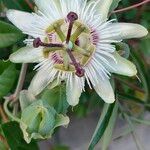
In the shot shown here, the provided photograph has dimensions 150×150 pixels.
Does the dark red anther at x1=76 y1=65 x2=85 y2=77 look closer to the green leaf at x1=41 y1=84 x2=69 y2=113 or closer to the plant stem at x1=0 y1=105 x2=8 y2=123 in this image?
the green leaf at x1=41 y1=84 x2=69 y2=113

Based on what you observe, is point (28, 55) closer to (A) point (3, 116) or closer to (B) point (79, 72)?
(B) point (79, 72)

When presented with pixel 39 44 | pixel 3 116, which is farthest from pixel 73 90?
pixel 3 116

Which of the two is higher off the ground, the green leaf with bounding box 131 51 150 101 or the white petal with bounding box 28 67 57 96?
the white petal with bounding box 28 67 57 96

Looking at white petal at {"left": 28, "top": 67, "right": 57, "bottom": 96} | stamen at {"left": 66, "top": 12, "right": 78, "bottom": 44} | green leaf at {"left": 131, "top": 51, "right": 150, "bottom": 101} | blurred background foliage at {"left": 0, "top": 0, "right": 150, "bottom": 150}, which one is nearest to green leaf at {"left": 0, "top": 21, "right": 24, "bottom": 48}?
blurred background foliage at {"left": 0, "top": 0, "right": 150, "bottom": 150}

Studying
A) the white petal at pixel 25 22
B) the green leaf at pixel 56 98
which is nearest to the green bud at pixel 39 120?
the green leaf at pixel 56 98

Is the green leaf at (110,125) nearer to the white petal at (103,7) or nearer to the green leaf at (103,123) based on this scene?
the green leaf at (103,123)

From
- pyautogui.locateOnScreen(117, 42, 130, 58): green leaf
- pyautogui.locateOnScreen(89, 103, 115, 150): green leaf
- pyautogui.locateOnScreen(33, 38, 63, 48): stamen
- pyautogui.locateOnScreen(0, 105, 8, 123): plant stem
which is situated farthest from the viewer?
pyautogui.locateOnScreen(0, 105, 8, 123): plant stem

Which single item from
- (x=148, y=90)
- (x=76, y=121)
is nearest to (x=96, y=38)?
(x=148, y=90)

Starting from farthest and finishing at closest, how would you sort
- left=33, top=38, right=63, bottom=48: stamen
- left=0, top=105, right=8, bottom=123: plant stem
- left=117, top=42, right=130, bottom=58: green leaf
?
left=0, top=105, right=8, bottom=123: plant stem < left=117, top=42, right=130, bottom=58: green leaf < left=33, top=38, right=63, bottom=48: stamen

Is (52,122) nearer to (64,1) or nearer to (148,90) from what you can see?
(64,1)
